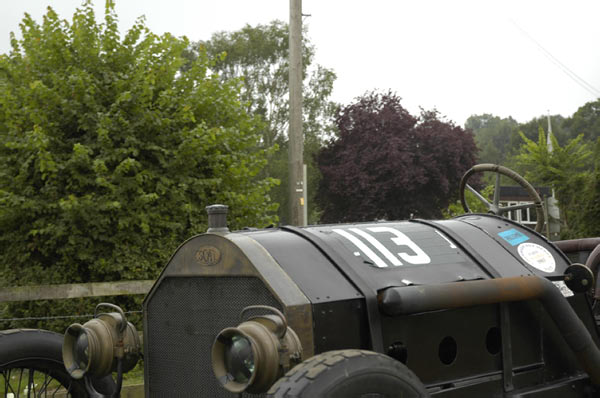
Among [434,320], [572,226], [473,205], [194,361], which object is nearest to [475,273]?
[434,320]

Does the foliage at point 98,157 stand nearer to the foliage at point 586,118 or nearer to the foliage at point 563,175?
the foliage at point 563,175

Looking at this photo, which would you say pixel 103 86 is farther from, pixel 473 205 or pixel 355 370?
pixel 473 205

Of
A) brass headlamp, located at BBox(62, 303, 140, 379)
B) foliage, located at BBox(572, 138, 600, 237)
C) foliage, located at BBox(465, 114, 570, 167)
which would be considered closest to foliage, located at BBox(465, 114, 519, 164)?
foliage, located at BBox(465, 114, 570, 167)

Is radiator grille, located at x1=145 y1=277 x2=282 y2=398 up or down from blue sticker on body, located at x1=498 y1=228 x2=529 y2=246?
down

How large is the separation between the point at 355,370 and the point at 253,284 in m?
0.67

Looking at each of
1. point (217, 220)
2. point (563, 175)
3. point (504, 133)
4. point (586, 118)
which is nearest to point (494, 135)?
point (504, 133)

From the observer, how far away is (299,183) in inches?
417

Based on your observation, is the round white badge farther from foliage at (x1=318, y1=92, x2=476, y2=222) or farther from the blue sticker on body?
foliage at (x1=318, y1=92, x2=476, y2=222)

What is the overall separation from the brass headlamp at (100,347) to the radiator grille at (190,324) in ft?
0.44

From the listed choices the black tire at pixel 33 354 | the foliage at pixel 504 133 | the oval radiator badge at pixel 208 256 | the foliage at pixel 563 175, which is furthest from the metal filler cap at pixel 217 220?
the foliage at pixel 504 133

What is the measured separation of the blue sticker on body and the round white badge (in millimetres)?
35

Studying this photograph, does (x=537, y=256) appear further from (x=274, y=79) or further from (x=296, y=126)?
(x=274, y=79)

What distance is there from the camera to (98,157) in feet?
24.0

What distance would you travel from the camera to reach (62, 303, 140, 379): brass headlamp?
3309mm
